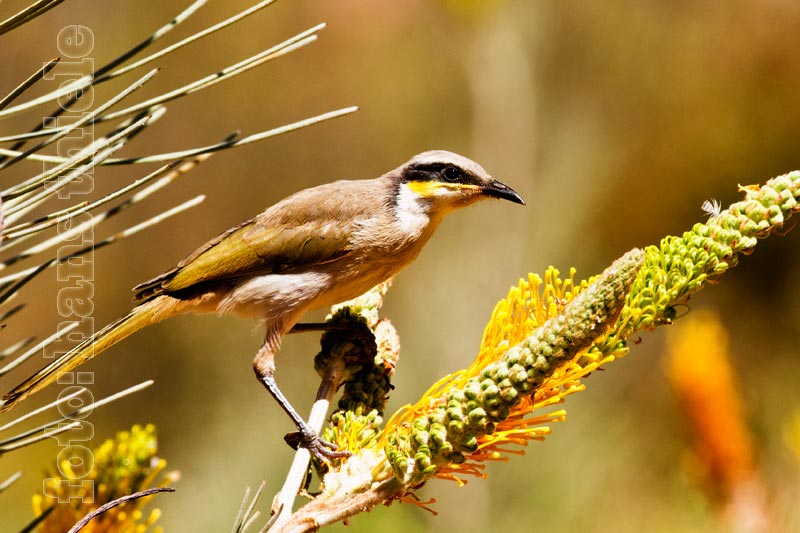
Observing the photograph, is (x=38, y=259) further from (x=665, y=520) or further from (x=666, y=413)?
(x=665, y=520)

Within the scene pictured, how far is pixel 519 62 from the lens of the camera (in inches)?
210

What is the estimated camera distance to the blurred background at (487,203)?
371 cm

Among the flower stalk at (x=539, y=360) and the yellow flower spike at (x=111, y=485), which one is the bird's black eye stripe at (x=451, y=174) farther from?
the yellow flower spike at (x=111, y=485)

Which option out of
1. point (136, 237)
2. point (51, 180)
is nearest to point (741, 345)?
point (136, 237)

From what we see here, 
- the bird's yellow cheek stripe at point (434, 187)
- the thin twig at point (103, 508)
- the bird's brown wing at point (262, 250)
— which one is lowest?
the thin twig at point (103, 508)

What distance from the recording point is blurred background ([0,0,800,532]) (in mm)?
3711

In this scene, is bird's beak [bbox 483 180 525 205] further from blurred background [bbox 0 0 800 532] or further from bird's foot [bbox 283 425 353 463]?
bird's foot [bbox 283 425 353 463]

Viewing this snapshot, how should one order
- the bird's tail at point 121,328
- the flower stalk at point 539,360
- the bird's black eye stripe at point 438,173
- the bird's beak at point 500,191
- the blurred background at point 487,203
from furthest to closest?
the blurred background at point 487,203
the bird's black eye stripe at point 438,173
the bird's beak at point 500,191
the bird's tail at point 121,328
the flower stalk at point 539,360

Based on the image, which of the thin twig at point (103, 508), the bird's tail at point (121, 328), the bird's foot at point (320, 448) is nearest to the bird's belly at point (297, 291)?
the bird's tail at point (121, 328)

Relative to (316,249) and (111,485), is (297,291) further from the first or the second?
(111,485)

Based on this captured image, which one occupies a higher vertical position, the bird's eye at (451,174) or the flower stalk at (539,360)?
the bird's eye at (451,174)

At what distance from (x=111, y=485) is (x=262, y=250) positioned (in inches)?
80.2

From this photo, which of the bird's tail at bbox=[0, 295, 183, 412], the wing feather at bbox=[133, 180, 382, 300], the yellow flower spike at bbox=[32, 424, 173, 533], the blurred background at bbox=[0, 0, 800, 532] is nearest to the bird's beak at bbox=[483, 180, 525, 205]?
the wing feather at bbox=[133, 180, 382, 300]

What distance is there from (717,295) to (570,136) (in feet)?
7.51
